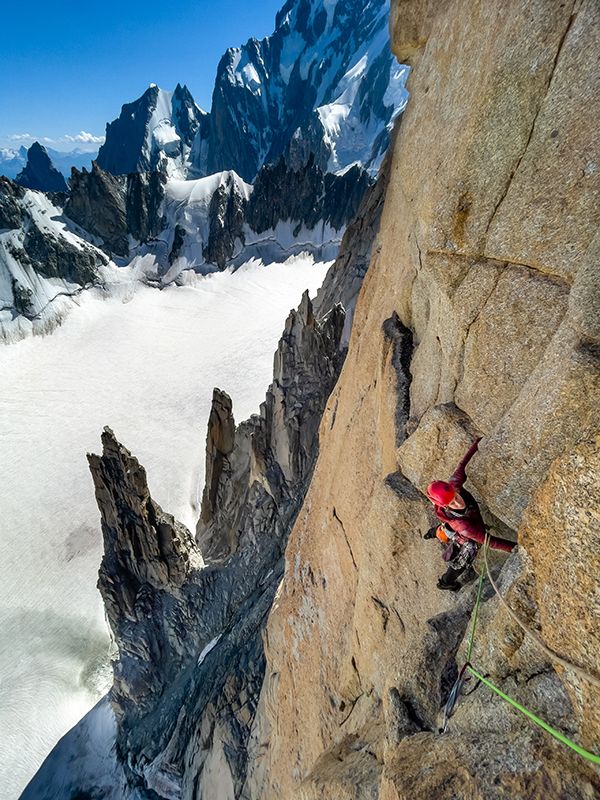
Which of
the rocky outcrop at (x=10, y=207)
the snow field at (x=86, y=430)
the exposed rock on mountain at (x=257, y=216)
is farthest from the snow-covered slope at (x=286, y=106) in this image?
the rocky outcrop at (x=10, y=207)

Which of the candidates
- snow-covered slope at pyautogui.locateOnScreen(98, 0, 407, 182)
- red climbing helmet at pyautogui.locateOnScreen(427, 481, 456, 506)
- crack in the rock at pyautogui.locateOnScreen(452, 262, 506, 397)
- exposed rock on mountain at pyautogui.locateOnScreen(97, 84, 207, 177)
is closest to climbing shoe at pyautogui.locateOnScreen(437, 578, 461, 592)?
red climbing helmet at pyautogui.locateOnScreen(427, 481, 456, 506)

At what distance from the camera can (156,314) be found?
3334 inches

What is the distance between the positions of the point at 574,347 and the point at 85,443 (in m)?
56.4

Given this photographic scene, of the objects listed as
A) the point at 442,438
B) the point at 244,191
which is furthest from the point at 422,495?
the point at 244,191

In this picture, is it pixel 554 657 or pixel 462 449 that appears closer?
pixel 554 657

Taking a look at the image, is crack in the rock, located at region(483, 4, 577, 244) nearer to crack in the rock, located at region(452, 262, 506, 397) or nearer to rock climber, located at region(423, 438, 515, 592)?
crack in the rock, located at region(452, 262, 506, 397)

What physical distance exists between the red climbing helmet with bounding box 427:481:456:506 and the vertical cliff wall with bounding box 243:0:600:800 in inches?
19.0

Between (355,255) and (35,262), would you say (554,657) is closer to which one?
(355,255)

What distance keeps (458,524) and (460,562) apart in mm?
634

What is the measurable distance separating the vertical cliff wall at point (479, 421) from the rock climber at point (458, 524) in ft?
0.88

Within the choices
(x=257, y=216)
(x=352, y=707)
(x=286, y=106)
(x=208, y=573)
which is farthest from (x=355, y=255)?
(x=286, y=106)

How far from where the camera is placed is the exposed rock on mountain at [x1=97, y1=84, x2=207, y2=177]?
16438cm

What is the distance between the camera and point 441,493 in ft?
16.1

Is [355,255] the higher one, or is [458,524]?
[355,255]
